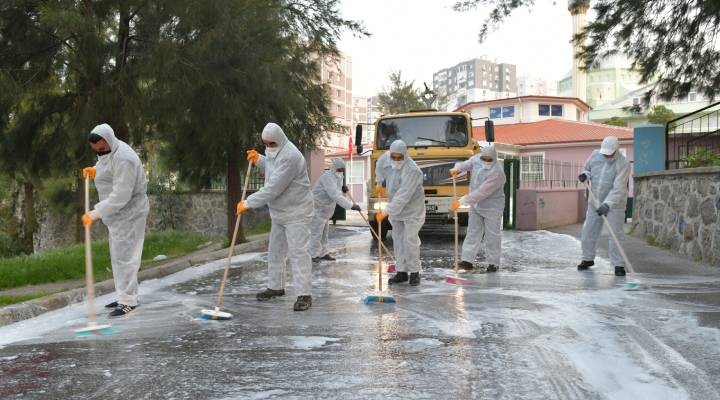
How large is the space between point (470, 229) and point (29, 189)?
55.4 ft

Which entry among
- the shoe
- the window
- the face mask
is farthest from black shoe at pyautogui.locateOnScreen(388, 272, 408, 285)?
the window

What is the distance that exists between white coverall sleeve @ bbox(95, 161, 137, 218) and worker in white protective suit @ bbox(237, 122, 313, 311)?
1.01 m

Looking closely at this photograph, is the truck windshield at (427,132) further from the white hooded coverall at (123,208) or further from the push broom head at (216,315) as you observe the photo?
the push broom head at (216,315)

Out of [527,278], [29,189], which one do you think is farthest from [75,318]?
[29,189]

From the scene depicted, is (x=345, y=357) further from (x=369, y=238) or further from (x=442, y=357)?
(x=369, y=238)

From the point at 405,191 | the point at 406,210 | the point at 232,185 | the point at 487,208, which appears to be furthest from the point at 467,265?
the point at 232,185

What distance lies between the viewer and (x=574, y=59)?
1033cm

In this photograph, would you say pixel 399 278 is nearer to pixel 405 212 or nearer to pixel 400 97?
pixel 405 212

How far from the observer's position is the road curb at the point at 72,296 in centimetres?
602

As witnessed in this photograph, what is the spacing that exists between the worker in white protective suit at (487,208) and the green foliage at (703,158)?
4.11 meters

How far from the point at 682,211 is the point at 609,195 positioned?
2.85 m

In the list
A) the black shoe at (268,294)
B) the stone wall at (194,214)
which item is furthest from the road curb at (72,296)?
the stone wall at (194,214)

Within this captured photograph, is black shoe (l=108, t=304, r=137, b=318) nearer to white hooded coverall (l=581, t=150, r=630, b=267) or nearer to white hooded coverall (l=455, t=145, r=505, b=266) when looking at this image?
white hooded coverall (l=455, t=145, r=505, b=266)

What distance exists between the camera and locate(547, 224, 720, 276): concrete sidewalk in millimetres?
8656
